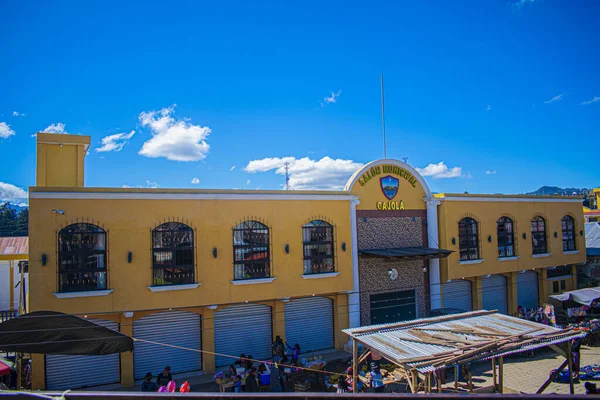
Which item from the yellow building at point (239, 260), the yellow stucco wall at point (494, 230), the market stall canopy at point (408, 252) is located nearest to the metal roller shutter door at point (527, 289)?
the yellow stucco wall at point (494, 230)

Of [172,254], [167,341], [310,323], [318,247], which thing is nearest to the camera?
[172,254]

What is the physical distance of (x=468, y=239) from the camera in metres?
21.0

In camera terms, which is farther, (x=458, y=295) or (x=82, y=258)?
(x=458, y=295)

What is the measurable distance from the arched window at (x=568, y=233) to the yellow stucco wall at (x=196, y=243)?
15.6 meters

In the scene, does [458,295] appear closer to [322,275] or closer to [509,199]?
[509,199]

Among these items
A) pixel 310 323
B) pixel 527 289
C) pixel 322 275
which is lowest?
pixel 310 323

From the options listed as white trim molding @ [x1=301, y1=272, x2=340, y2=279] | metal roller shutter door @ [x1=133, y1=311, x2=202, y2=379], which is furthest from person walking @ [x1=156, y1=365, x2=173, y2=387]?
white trim molding @ [x1=301, y1=272, x2=340, y2=279]

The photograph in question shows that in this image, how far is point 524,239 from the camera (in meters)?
22.7

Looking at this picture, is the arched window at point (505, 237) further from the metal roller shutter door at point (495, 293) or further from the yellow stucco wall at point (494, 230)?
the metal roller shutter door at point (495, 293)

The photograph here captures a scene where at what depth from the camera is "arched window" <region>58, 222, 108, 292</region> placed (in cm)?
1354

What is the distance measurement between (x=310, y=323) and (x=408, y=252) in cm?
529

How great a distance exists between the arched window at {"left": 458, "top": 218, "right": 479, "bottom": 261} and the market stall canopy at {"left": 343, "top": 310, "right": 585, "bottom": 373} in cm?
884

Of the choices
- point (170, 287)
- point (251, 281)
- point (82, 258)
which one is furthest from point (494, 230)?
point (82, 258)

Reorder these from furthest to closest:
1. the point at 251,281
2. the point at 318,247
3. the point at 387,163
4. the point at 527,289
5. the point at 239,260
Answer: the point at 527,289
the point at 387,163
the point at 318,247
the point at 239,260
the point at 251,281
